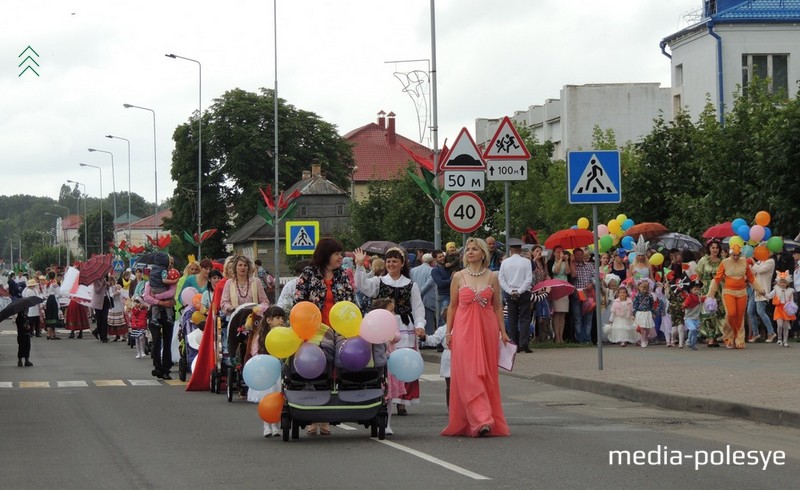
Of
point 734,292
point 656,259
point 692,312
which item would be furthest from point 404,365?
point 656,259

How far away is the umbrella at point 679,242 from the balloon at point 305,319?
1834 centimetres

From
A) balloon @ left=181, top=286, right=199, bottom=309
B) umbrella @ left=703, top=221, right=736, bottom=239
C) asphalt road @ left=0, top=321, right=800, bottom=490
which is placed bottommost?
asphalt road @ left=0, top=321, right=800, bottom=490

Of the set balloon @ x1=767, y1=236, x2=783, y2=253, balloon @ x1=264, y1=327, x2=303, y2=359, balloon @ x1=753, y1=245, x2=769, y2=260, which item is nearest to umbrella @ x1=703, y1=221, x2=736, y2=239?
balloon @ x1=767, y1=236, x2=783, y2=253

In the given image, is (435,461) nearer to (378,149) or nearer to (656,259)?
(656,259)

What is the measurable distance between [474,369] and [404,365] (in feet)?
2.07

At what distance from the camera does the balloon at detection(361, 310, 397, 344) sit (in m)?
12.4

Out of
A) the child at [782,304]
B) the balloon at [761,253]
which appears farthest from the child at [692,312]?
the balloon at [761,253]

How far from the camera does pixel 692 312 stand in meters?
24.5

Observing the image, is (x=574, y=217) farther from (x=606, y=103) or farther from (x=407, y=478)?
(x=407, y=478)

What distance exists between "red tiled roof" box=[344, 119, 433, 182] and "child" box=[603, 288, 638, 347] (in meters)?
101

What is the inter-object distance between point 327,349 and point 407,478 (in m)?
2.86

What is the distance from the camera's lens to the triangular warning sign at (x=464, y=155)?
22469 millimetres

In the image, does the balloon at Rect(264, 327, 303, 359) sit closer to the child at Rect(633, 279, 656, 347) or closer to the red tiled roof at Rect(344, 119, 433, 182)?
the child at Rect(633, 279, 656, 347)

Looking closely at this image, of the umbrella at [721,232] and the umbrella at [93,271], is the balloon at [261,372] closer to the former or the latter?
the umbrella at [721,232]
